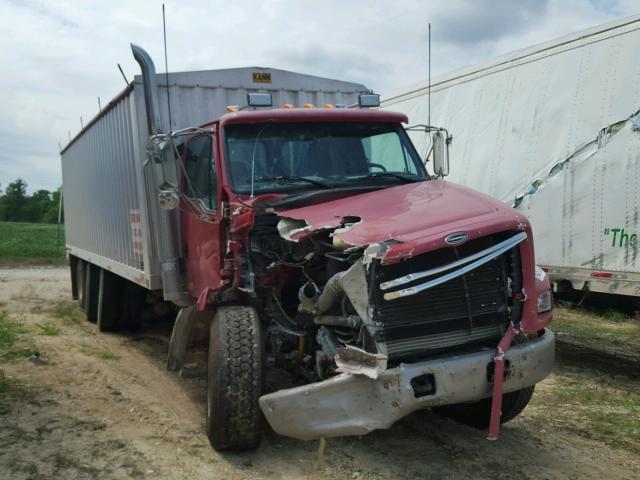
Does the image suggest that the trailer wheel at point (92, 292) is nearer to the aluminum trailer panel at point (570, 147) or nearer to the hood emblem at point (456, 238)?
the aluminum trailer panel at point (570, 147)

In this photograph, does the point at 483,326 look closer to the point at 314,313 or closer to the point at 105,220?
the point at 314,313

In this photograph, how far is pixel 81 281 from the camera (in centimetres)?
1162

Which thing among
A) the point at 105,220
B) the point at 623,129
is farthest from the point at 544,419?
the point at 105,220

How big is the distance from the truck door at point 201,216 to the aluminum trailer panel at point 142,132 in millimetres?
520

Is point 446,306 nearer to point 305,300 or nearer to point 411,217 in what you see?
point 411,217

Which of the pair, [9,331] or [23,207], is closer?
[9,331]

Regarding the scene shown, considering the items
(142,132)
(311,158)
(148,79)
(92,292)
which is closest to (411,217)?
(311,158)

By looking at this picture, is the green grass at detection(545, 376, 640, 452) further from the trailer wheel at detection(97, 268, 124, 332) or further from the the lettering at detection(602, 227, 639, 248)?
the trailer wheel at detection(97, 268, 124, 332)

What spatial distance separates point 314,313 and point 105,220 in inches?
213

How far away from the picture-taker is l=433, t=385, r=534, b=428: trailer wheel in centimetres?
486

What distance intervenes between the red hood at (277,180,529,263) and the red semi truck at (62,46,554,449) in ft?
0.05

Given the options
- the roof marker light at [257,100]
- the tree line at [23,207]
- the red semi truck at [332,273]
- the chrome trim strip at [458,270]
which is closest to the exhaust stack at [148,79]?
the red semi truck at [332,273]

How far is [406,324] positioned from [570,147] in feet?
16.5

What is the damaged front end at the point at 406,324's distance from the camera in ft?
12.5
